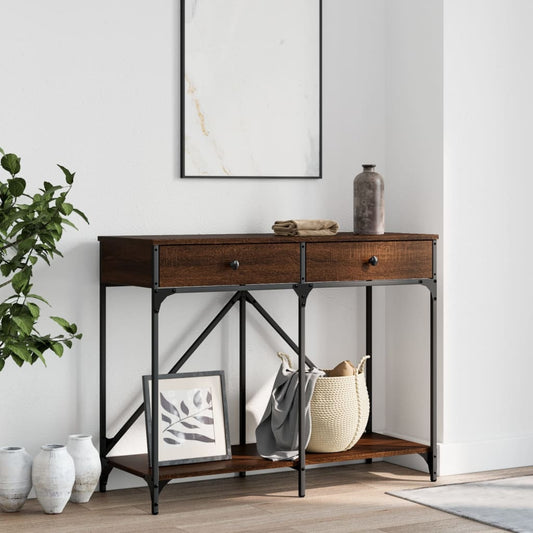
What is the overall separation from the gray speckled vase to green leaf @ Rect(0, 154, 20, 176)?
138 cm

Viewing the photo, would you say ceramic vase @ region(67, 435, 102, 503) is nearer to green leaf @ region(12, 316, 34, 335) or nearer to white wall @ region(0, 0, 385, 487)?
white wall @ region(0, 0, 385, 487)

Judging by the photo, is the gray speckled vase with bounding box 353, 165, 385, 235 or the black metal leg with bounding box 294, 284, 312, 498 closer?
the black metal leg with bounding box 294, 284, 312, 498

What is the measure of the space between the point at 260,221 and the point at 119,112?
0.73 m

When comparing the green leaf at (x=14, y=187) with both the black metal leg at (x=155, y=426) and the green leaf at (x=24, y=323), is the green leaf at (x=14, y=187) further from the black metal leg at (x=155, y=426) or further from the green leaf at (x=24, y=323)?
the black metal leg at (x=155, y=426)

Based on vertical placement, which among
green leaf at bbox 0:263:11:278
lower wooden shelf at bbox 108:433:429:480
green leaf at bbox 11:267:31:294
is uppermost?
green leaf at bbox 0:263:11:278

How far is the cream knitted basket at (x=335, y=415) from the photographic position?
3.98m

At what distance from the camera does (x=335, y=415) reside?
13.1 feet

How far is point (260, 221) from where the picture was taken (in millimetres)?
4211

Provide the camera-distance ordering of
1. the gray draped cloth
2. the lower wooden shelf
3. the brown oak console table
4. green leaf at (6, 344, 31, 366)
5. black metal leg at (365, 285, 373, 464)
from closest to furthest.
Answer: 1. green leaf at (6, 344, 31, 366)
2. the brown oak console table
3. the lower wooden shelf
4. the gray draped cloth
5. black metal leg at (365, 285, 373, 464)

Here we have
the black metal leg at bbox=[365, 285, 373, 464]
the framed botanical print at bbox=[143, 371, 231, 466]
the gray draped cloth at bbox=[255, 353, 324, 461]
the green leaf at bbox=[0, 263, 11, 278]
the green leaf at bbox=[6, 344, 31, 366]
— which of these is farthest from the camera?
the black metal leg at bbox=[365, 285, 373, 464]

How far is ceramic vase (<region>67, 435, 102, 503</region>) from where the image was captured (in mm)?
3646

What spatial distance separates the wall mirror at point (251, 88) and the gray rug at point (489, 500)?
4.54 ft

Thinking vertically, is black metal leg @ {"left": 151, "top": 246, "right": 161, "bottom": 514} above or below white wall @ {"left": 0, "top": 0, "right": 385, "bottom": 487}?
below

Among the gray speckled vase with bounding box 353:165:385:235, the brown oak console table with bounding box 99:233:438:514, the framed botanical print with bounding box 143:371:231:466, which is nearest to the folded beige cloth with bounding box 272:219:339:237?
the brown oak console table with bounding box 99:233:438:514
